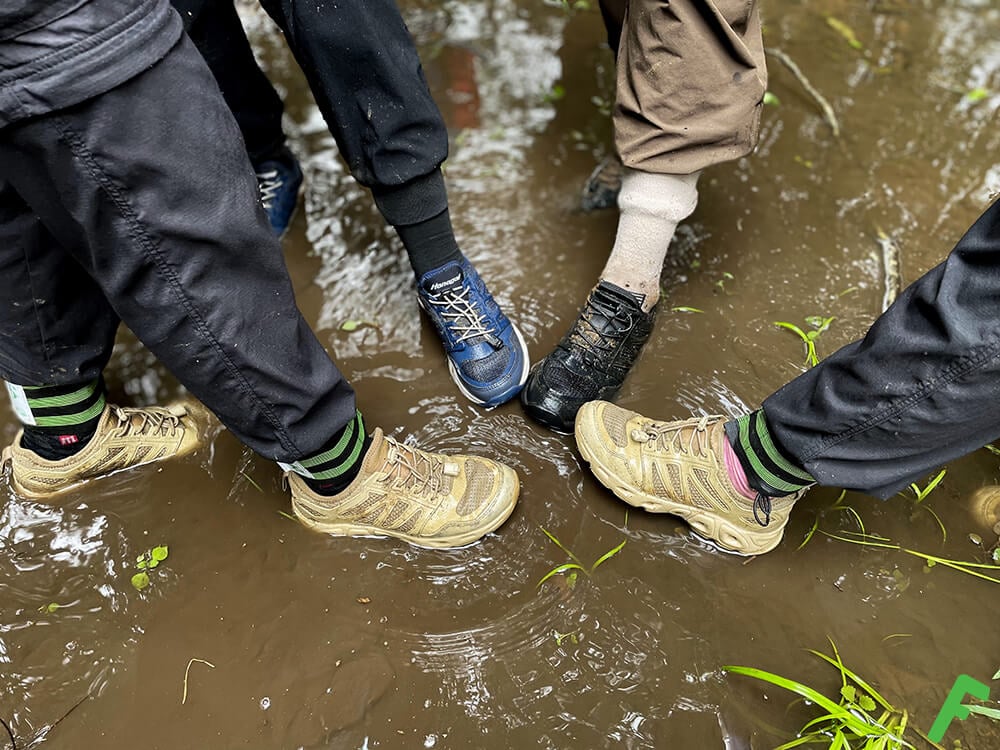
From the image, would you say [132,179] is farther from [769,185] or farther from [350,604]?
[769,185]

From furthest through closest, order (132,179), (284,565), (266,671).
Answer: (284,565), (266,671), (132,179)

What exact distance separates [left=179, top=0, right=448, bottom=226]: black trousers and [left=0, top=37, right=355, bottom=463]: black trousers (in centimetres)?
43

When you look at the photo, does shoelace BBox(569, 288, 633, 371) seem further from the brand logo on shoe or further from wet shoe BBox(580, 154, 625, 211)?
wet shoe BBox(580, 154, 625, 211)

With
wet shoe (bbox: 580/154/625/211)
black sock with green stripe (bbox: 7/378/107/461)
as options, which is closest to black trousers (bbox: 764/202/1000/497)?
wet shoe (bbox: 580/154/625/211)

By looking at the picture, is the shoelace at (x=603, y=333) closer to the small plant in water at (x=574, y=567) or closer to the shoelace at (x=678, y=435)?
the shoelace at (x=678, y=435)

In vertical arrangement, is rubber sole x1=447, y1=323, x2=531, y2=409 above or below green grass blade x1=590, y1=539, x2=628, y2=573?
above

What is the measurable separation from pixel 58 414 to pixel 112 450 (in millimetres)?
142

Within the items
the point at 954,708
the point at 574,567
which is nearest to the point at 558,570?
the point at 574,567

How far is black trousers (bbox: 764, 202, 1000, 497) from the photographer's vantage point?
0.89m

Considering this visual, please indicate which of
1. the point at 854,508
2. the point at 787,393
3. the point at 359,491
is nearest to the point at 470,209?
the point at 359,491

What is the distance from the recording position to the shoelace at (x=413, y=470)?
1331 mm

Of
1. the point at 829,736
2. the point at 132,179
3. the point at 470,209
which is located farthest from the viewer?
→ the point at 470,209

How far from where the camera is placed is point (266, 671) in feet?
3.91

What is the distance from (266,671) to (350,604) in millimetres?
184
